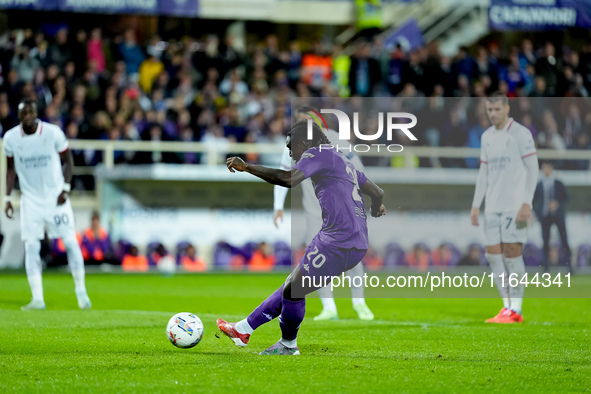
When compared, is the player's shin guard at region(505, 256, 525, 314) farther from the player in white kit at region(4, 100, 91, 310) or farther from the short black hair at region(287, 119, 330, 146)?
the player in white kit at region(4, 100, 91, 310)

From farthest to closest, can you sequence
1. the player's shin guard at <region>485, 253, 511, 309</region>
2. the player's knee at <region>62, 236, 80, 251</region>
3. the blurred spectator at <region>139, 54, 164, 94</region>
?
the blurred spectator at <region>139, 54, 164, 94</region> < the player's knee at <region>62, 236, 80, 251</region> < the player's shin guard at <region>485, 253, 511, 309</region>

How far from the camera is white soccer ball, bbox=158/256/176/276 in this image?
18.8 m

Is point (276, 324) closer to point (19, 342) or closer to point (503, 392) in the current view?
point (19, 342)

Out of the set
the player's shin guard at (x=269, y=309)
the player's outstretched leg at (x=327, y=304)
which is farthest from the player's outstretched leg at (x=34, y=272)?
the player's shin guard at (x=269, y=309)

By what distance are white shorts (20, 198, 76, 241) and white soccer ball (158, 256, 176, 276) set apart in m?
7.38

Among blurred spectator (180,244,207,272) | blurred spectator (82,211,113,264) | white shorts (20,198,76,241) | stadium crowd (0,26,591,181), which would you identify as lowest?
blurred spectator (180,244,207,272)

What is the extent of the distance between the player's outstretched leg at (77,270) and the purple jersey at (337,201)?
510cm

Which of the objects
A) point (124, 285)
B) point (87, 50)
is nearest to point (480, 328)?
point (124, 285)

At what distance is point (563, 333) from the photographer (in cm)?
913

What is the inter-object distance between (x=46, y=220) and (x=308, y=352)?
508cm

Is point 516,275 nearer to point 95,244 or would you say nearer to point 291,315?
point 291,315

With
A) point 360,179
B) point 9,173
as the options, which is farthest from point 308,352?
point 9,173

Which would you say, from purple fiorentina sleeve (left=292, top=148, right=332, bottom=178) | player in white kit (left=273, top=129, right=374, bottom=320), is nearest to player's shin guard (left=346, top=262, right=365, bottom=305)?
player in white kit (left=273, top=129, right=374, bottom=320)

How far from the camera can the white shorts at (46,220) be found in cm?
1129
